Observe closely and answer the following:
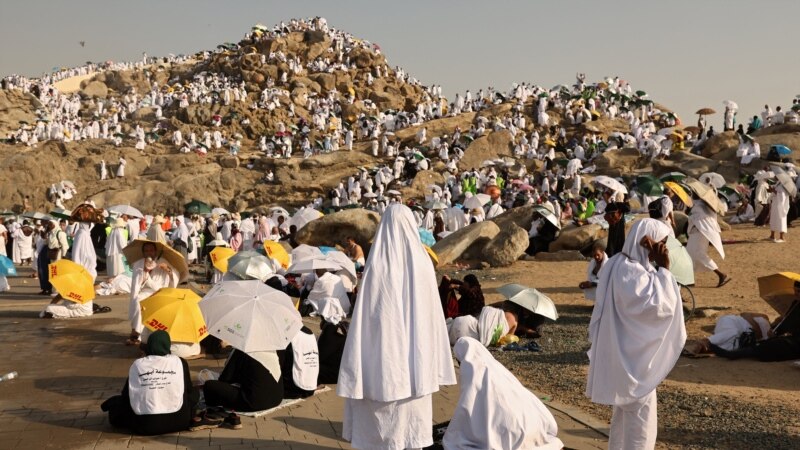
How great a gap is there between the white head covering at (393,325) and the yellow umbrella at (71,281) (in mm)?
7639

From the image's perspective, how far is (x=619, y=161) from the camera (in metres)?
32.1

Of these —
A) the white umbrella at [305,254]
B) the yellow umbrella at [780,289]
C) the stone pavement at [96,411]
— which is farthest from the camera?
the white umbrella at [305,254]

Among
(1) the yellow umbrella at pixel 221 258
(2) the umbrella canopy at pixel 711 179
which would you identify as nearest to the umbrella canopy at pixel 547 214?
(2) the umbrella canopy at pixel 711 179

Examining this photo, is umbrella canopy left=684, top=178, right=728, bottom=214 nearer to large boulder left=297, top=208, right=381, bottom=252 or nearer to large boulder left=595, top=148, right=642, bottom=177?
large boulder left=297, top=208, right=381, bottom=252

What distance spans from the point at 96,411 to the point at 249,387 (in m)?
1.38

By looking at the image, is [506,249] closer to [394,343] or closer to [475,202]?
[475,202]

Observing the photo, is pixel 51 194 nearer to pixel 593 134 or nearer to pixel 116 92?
pixel 593 134

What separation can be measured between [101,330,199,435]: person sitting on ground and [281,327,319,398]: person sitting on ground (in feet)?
3.51

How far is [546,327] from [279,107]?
40.4 meters

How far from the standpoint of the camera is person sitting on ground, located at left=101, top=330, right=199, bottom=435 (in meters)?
5.51

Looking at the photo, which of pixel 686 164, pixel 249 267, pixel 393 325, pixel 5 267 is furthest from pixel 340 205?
pixel 393 325

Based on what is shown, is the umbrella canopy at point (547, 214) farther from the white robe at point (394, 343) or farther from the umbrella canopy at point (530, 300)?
the white robe at point (394, 343)

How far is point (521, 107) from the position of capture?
4212cm

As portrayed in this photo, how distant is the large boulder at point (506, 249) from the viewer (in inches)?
619
